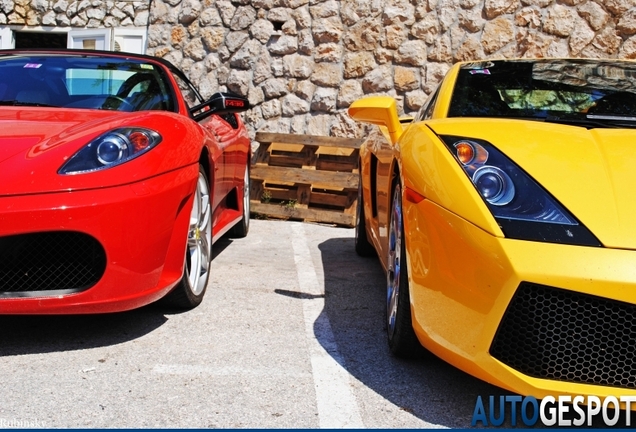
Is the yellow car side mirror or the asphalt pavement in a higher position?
the yellow car side mirror

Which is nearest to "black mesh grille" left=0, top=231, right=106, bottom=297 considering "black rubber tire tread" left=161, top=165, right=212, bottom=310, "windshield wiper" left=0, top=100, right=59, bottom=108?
"black rubber tire tread" left=161, top=165, right=212, bottom=310

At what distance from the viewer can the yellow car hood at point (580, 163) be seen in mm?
2592

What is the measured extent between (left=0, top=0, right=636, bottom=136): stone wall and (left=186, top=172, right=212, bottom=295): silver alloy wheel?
530 cm

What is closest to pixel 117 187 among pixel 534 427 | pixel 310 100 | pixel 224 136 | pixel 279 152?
pixel 534 427

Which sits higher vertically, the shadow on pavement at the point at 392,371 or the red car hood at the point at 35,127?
the red car hood at the point at 35,127

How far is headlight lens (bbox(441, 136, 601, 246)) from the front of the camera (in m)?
2.58

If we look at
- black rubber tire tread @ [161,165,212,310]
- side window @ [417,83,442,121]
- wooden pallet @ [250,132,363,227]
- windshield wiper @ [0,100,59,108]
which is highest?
side window @ [417,83,442,121]

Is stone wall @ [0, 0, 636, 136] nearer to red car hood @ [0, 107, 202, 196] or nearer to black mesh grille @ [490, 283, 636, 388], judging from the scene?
red car hood @ [0, 107, 202, 196]

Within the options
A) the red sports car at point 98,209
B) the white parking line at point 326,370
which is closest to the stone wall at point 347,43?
the white parking line at point 326,370

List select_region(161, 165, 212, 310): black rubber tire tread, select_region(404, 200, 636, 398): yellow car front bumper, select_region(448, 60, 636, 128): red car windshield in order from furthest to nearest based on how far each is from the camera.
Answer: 1. select_region(161, 165, 212, 310): black rubber tire tread
2. select_region(448, 60, 636, 128): red car windshield
3. select_region(404, 200, 636, 398): yellow car front bumper

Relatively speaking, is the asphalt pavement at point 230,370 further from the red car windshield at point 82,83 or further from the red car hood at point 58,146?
the red car windshield at point 82,83

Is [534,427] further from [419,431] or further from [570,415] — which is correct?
[419,431]

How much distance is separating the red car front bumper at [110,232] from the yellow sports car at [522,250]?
978 millimetres

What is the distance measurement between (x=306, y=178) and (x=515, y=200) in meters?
5.71
